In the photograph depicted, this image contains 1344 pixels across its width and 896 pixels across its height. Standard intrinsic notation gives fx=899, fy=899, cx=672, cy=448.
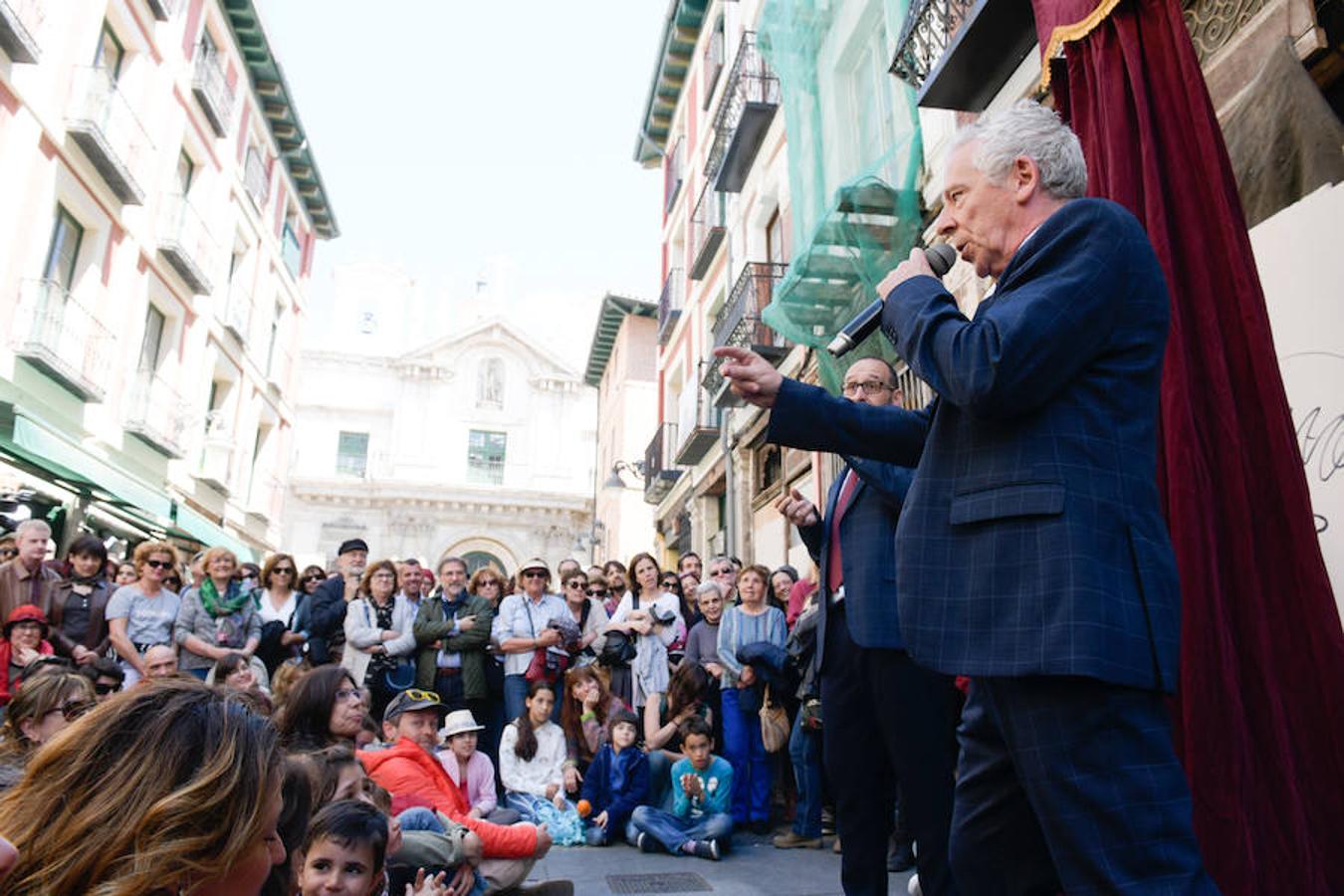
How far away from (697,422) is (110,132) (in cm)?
1030

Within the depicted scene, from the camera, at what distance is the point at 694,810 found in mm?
5980

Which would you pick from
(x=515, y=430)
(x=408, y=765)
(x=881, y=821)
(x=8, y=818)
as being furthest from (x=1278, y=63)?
(x=515, y=430)

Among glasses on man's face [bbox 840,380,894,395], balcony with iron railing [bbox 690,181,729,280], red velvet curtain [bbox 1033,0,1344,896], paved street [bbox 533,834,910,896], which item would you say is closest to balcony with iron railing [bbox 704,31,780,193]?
balcony with iron railing [bbox 690,181,729,280]

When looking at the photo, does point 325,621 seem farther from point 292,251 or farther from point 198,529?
point 292,251

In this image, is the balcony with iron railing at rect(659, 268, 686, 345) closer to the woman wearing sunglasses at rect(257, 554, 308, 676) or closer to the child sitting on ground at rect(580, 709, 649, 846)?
the woman wearing sunglasses at rect(257, 554, 308, 676)

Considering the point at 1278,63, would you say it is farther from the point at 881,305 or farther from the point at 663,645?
the point at 663,645

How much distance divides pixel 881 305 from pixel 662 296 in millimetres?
19506

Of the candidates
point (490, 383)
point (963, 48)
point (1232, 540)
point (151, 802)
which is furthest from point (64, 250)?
point (490, 383)

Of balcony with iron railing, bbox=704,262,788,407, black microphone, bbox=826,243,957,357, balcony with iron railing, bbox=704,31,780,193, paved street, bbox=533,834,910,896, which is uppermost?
balcony with iron railing, bbox=704,31,780,193

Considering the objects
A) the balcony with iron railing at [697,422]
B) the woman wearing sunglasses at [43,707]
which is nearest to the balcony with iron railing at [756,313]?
the balcony with iron railing at [697,422]

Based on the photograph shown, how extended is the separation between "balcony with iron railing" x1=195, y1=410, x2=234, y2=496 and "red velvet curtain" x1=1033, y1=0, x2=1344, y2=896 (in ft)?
61.3

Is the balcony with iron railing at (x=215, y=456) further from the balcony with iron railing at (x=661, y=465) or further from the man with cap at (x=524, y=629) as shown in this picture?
the man with cap at (x=524, y=629)

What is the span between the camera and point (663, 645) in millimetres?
7496

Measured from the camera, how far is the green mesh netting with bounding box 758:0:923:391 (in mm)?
8188
